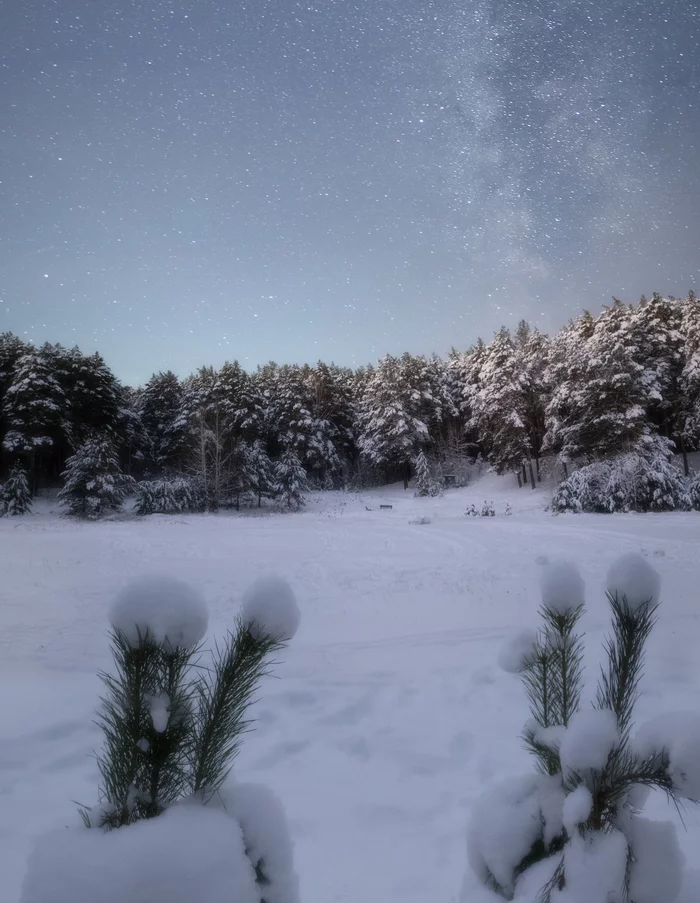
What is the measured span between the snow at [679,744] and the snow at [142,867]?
0.65 meters

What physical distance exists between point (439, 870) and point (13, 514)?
78.3 ft

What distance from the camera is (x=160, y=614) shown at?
744 millimetres

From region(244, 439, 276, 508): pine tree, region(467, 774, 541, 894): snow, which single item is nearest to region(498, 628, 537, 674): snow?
region(467, 774, 541, 894): snow

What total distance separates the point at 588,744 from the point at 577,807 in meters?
0.10

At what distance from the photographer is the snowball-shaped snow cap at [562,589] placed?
109 centimetres

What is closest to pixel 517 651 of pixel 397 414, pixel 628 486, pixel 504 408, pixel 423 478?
pixel 628 486

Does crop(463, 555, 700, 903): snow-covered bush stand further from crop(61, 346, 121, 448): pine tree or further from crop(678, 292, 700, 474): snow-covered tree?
crop(61, 346, 121, 448): pine tree

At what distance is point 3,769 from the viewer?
2998mm

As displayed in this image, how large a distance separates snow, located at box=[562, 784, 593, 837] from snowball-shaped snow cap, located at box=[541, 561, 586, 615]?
0.38 metres

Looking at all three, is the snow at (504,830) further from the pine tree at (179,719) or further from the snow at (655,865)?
the pine tree at (179,719)

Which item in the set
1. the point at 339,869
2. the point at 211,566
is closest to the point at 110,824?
the point at 339,869

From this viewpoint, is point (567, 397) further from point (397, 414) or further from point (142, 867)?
point (142, 867)

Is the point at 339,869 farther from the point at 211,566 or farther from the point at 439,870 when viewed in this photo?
the point at 211,566

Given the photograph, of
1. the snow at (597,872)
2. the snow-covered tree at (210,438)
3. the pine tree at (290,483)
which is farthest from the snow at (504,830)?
the pine tree at (290,483)
